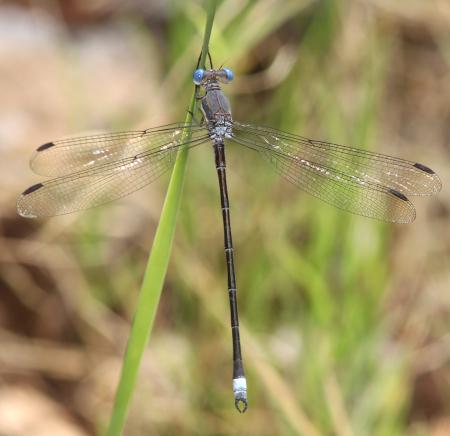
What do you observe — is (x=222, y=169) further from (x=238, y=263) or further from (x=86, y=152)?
(x=238, y=263)

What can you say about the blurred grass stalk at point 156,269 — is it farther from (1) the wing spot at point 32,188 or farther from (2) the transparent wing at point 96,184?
(1) the wing spot at point 32,188

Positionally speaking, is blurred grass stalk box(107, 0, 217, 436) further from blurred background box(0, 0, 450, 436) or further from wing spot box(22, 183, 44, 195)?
blurred background box(0, 0, 450, 436)

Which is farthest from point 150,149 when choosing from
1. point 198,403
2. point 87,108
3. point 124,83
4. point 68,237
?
point 124,83

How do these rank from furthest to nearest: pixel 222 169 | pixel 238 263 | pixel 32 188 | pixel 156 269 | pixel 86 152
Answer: pixel 238 263
pixel 222 169
pixel 86 152
pixel 32 188
pixel 156 269

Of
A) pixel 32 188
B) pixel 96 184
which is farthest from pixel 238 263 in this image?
pixel 32 188

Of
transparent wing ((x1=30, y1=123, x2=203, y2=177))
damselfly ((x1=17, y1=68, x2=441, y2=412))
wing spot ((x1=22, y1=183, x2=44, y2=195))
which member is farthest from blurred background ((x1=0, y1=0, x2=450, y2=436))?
wing spot ((x1=22, y1=183, x2=44, y2=195))
